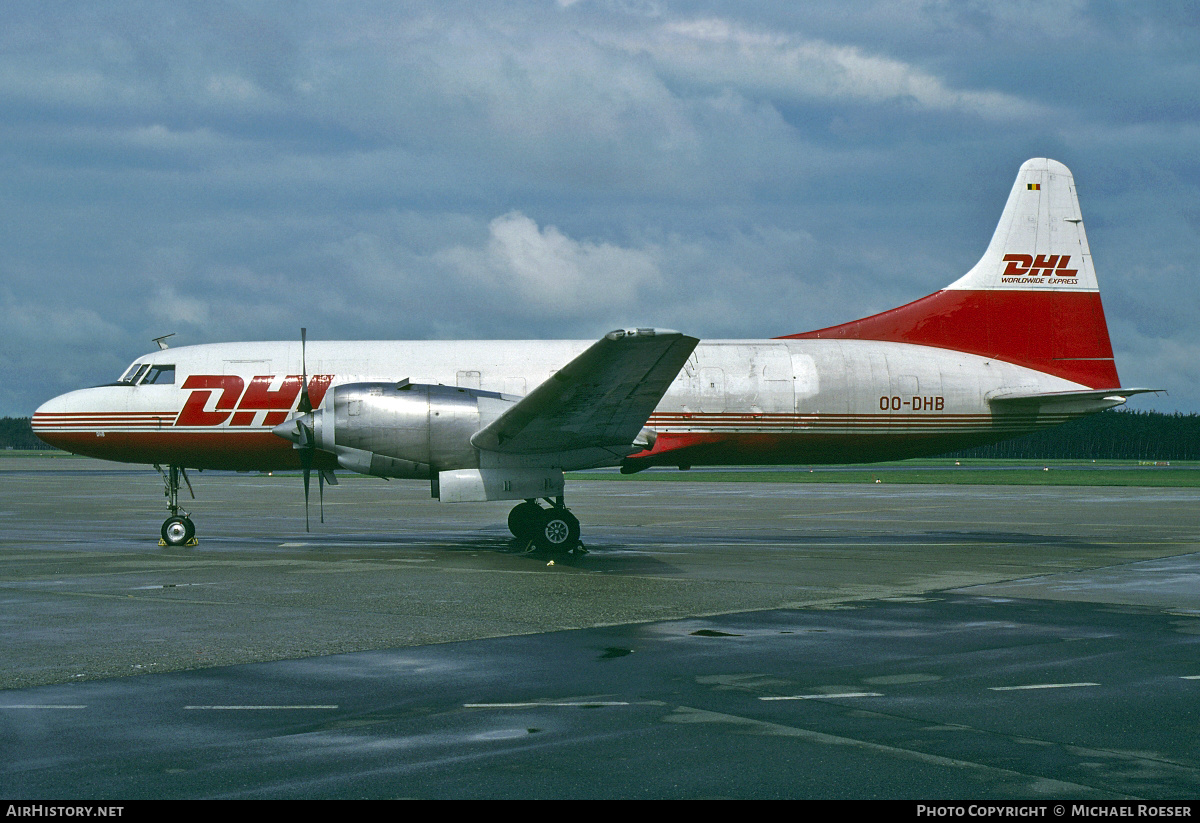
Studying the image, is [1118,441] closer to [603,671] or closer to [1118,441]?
[1118,441]

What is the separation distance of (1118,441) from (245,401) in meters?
107

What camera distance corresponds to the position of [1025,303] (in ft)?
78.6

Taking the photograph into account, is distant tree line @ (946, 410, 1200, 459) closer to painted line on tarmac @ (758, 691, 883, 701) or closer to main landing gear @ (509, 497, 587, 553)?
main landing gear @ (509, 497, 587, 553)

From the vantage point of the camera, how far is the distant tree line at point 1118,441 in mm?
105312

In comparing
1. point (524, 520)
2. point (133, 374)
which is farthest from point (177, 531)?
point (524, 520)

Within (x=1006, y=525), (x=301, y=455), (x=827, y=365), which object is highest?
(x=827, y=365)

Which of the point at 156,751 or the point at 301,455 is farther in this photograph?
the point at 301,455

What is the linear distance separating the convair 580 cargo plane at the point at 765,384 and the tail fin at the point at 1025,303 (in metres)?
0.03

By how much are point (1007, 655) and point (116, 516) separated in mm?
27302

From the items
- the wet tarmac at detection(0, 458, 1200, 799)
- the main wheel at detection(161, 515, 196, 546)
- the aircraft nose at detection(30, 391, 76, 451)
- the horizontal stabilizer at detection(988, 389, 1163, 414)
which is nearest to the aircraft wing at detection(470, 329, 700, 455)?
the wet tarmac at detection(0, 458, 1200, 799)

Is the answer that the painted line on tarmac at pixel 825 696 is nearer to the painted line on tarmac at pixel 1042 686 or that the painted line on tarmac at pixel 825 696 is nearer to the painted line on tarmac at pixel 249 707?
the painted line on tarmac at pixel 1042 686

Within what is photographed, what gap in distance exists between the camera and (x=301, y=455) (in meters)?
20.2
